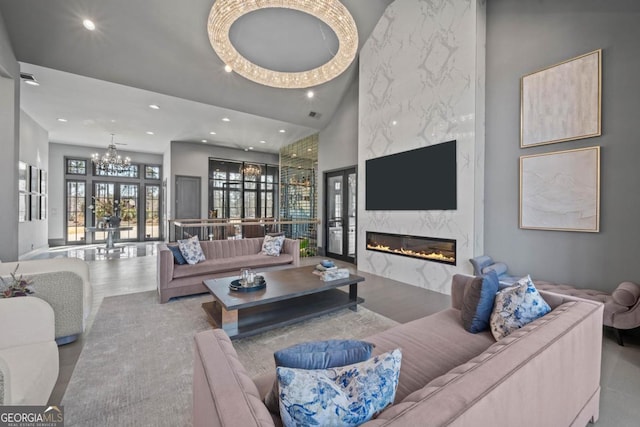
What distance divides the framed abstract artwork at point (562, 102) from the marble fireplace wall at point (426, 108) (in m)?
0.56

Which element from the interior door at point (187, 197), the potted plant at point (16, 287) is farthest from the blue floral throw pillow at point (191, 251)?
the interior door at point (187, 197)

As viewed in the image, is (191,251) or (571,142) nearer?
(571,142)

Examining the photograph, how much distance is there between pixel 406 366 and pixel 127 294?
4.18 meters

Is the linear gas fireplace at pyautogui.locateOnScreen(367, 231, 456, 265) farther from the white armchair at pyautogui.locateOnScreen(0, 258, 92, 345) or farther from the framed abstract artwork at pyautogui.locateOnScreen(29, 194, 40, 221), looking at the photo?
the framed abstract artwork at pyautogui.locateOnScreen(29, 194, 40, 221)

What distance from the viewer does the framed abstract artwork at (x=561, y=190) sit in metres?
3.07

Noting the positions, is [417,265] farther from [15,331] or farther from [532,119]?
[15,331]

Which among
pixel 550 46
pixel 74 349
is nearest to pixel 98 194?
pixel 74 349

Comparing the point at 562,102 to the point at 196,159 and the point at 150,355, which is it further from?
the point at 196,159

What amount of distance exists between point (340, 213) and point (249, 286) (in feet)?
14.2

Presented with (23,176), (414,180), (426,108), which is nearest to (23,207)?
(23,176)

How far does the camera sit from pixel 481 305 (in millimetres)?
1885

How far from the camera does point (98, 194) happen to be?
9516mm

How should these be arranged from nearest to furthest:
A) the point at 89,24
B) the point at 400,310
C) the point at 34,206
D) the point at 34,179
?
the point at 400,310
the point at 89,24
the point at 34,179
the point at 34,206

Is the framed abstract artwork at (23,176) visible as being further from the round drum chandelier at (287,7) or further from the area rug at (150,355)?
the round drum chandelier at (287,7)
